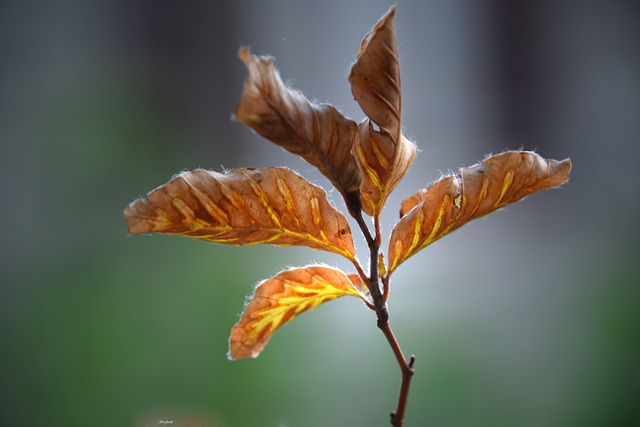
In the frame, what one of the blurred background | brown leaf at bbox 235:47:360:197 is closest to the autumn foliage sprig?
brown leaf at bbox 235:47:360:197

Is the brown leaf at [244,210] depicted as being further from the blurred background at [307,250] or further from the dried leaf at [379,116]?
the blurred background at [307,250]

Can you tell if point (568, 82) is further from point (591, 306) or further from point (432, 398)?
point (432, 398)

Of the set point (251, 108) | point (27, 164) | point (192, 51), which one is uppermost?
point (192, 51)

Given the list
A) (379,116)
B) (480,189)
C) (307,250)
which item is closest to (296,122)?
(379,116)

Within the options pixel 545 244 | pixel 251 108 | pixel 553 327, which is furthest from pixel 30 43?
pixel 553 327

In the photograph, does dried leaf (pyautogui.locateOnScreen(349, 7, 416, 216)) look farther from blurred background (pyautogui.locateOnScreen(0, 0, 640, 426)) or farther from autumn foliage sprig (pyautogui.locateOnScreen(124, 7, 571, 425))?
blurred background (pyautogui.locateOnScreen(0, 0, 640, 426))

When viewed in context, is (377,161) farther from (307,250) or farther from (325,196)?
(307,250)
